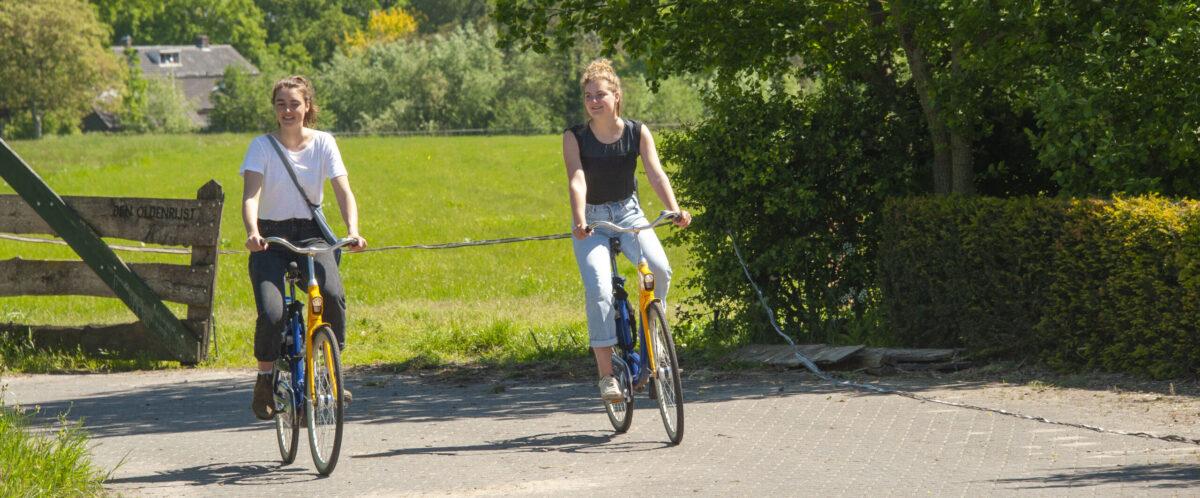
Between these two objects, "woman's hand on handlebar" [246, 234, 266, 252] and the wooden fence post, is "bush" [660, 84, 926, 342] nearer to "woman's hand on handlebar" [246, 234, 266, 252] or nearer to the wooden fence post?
the wooden fence post

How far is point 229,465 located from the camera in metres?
6.32

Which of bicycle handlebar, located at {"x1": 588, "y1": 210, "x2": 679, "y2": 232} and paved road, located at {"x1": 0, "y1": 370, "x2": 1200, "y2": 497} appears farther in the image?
bicycle handlebar, located at {"x1": 588, "y1": 210, "x2": 679, "y2": 232}

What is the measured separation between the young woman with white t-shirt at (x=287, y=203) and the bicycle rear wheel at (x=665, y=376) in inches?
58.8

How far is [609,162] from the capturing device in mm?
6637

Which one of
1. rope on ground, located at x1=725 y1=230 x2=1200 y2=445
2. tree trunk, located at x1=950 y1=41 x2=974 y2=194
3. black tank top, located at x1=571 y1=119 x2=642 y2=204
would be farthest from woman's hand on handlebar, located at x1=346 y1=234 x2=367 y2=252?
tree trunk, located at x1=950 y1=41 x2=974 y2=194

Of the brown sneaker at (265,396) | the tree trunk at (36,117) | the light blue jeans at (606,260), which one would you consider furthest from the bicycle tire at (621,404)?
the tree trunk at (36,117)

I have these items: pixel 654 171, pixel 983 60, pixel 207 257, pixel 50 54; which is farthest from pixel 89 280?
pixel 50 54

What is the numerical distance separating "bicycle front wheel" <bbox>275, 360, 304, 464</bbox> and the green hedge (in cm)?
482

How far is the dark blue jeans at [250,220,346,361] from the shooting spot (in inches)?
242

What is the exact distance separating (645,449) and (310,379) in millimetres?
1695

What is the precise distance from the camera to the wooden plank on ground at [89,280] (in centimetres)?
1009

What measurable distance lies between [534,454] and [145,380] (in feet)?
14.5

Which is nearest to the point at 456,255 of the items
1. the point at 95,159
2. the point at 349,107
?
the point at 95,159

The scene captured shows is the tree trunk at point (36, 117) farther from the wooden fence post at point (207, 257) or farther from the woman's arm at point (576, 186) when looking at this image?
the woman's arm at point (576, 186)
